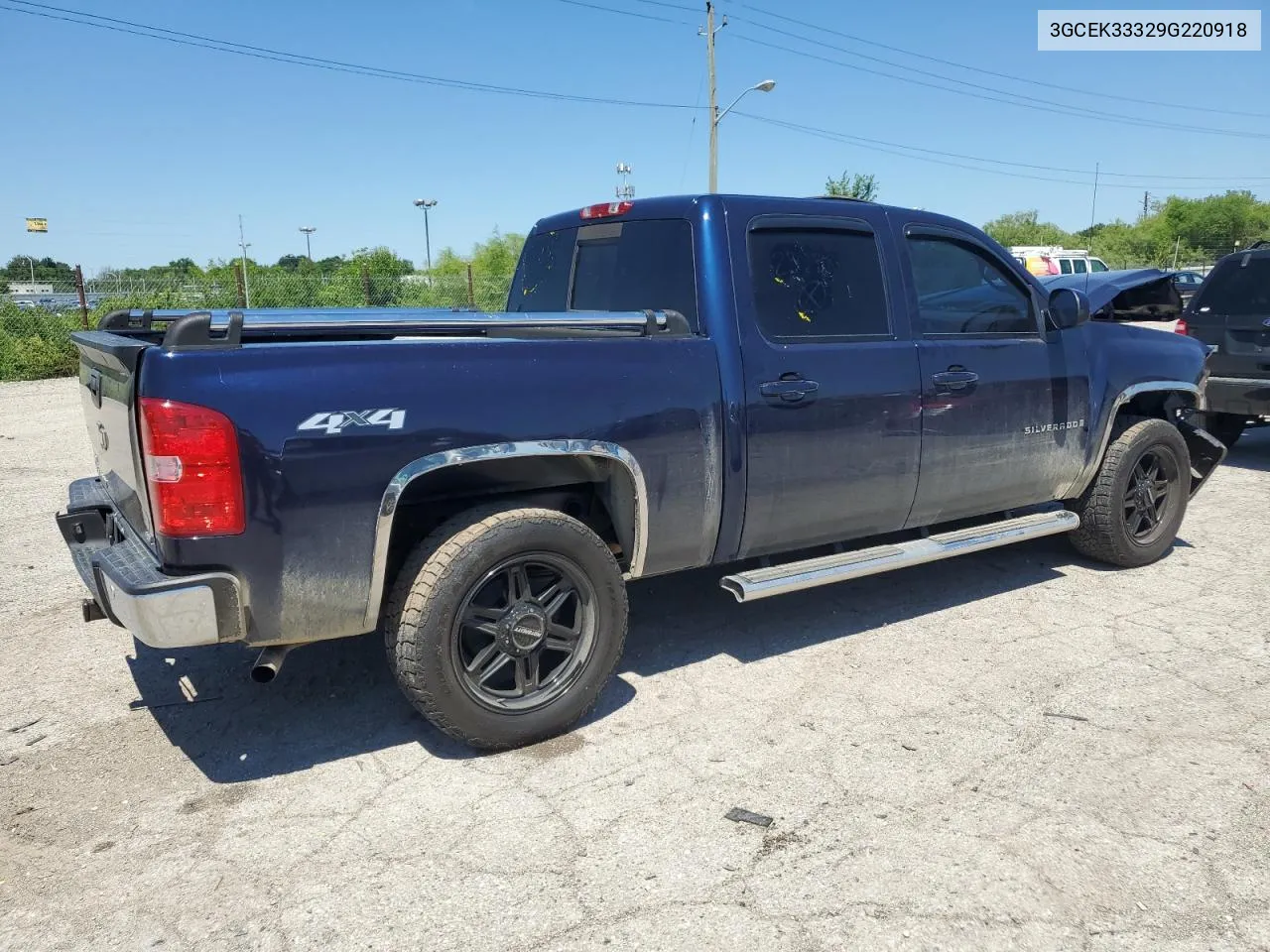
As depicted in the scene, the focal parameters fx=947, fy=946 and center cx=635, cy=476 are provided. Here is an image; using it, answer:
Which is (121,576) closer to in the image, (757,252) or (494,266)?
(757,252)

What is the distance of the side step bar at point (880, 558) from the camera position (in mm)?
3881

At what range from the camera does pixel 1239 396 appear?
8188 millimetres

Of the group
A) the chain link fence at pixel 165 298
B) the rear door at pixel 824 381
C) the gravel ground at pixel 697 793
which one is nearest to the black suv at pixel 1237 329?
the gravel ground at pixel 697 793

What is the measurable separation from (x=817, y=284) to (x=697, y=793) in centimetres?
222

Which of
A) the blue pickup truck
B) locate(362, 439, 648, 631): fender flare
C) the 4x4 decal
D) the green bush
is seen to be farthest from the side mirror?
the green bush

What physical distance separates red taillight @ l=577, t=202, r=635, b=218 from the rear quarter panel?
102 centimetres

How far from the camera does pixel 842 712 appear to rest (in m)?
3.76

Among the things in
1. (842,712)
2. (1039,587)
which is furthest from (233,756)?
(1039,587)

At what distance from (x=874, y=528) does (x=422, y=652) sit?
7.29 feet

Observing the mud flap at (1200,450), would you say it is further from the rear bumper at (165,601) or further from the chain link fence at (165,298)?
the chain link fence at (165,298)

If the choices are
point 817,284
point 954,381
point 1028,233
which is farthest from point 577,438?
point 1028,233

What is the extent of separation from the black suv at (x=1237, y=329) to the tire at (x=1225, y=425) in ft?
0.93

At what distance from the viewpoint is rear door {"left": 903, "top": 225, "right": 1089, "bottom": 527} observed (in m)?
4.43

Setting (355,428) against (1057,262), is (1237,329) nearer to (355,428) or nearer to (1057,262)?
(355,428)
